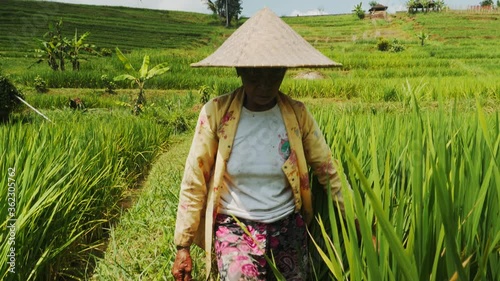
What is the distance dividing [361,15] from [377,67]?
98.9ft

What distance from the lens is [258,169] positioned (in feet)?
4.29

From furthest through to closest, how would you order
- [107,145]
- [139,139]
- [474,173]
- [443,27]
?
[443,27] → [139,139] → [107,145] → [474,173]

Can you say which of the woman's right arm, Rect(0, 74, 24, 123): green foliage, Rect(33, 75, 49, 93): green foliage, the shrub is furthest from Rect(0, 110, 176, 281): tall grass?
the shrub

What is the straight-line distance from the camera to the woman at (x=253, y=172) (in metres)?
A: 1.27

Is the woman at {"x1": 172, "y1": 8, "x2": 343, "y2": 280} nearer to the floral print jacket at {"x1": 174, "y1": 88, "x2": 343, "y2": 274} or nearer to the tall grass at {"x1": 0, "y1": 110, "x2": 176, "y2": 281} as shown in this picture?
the floral print jacket at {"x1": 174, "y1": 88, "x2": 343, "y2": 274}

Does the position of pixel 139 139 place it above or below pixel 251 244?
below

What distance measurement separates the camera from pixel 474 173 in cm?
87

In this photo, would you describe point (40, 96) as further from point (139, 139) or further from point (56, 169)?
point (56, 169)

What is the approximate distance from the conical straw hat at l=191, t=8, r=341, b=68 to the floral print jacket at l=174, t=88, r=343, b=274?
0.16m

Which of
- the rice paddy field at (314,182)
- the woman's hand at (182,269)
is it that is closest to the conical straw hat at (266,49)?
the rice paddy field at (314,182)

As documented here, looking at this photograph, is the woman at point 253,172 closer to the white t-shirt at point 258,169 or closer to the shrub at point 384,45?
the white t-shirt at point 258,169

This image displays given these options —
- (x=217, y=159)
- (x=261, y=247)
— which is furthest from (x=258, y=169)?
(x=261, y=247)

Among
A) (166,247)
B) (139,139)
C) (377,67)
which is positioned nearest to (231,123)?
(166,247)

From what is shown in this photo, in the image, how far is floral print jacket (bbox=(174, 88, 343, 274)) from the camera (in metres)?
1.32
